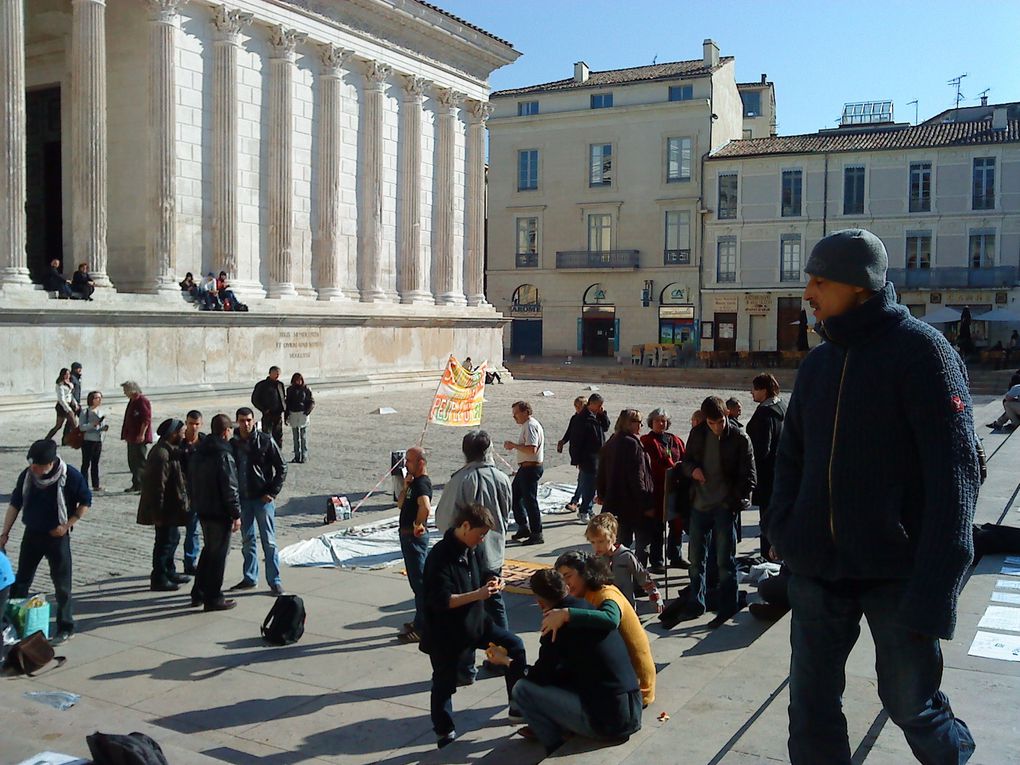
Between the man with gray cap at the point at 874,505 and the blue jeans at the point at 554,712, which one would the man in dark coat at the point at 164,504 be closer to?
the blue jeans at the point at 554,712

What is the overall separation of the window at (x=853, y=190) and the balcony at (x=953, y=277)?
3.61 metres

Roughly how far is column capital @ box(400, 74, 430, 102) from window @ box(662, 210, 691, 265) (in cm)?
2212

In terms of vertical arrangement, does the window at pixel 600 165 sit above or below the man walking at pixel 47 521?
above

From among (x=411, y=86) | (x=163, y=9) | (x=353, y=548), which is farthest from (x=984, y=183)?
(x=353, y=548)

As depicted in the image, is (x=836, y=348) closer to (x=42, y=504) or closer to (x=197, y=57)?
(x=42, y=504)

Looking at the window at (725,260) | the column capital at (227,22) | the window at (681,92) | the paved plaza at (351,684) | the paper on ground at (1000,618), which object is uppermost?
the window at (681,92)

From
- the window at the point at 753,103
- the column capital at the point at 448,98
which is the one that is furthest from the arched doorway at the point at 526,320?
the column capital at the point at 448,98

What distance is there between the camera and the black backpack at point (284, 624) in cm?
749

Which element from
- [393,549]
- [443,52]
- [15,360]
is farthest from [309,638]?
[443,52]

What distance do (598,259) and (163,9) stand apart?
31.9 meters

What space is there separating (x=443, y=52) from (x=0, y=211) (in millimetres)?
17714

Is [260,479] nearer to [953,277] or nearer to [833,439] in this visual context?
[833,439]

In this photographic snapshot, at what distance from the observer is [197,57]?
84.3 feet

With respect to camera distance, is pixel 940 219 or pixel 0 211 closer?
pixel 0 211
